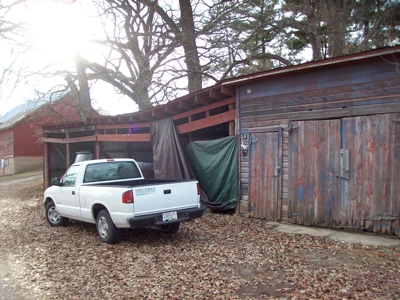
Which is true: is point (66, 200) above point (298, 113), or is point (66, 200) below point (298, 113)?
below

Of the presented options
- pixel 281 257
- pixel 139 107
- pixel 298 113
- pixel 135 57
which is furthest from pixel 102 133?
pixel 281 257

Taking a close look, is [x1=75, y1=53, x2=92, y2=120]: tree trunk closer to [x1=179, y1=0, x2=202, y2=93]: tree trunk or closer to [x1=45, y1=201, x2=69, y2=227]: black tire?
[x1=179, y1=0, x2=202, y2=93]: tree trunk

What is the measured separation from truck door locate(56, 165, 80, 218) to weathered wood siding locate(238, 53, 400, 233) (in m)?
4.20

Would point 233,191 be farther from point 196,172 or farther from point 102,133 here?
point 102,133

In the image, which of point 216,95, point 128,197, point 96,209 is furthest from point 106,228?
point 216,95

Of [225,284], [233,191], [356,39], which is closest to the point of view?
[225,284]

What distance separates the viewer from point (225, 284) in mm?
4832

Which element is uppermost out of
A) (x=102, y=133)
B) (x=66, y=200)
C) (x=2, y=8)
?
(x=2, y=8)

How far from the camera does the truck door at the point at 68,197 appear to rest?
809cm

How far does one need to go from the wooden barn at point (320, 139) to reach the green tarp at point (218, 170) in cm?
26

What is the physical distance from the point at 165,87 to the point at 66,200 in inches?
372

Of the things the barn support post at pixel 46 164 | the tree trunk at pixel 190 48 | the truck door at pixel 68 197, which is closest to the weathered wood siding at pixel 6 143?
the barn support post at pixel 46 164

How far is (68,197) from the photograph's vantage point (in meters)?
8.31

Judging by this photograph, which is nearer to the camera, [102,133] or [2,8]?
[102,133]
